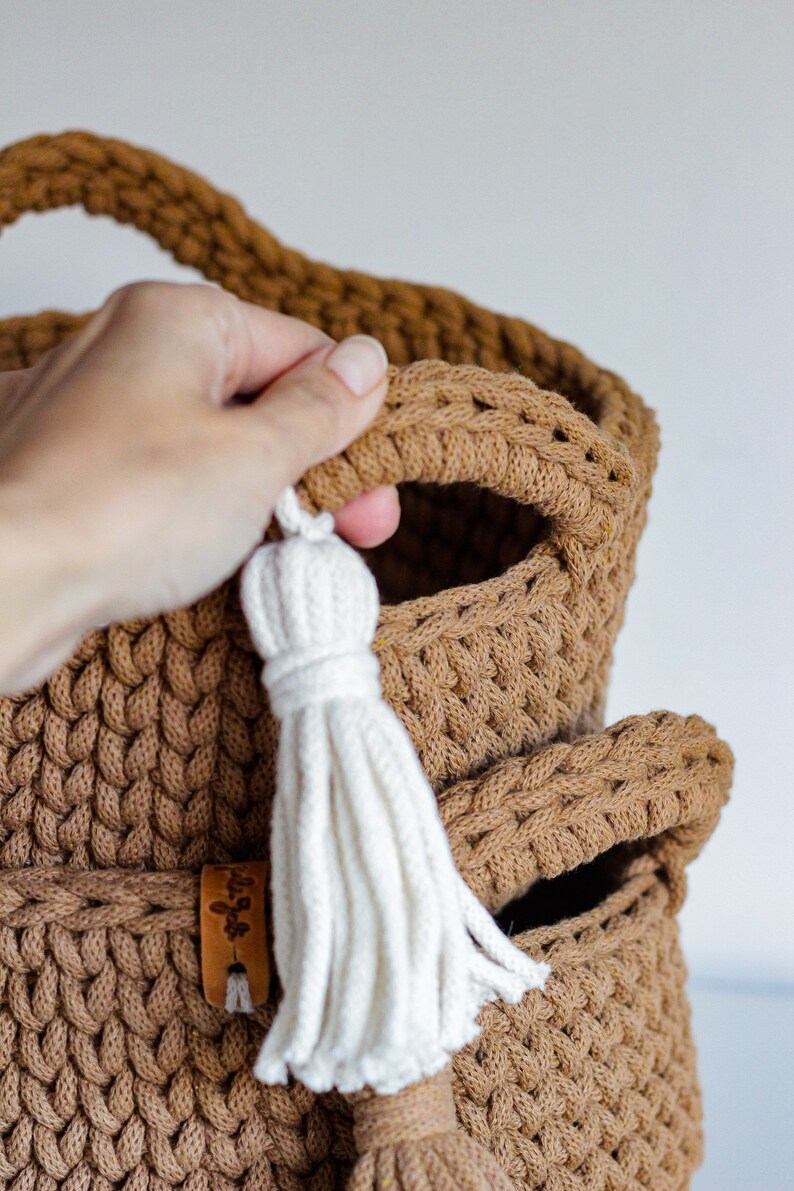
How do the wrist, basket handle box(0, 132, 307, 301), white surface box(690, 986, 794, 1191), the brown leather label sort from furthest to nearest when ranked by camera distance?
white surface box(690, 986, 794, 1191), basket handle box(0, 132, 307, 301), the brown leather label, the wrist

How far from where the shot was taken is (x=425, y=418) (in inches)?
17.7

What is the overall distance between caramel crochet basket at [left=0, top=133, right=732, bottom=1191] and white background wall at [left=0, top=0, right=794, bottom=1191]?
0.40 meters

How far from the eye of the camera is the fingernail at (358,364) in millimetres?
A: 429

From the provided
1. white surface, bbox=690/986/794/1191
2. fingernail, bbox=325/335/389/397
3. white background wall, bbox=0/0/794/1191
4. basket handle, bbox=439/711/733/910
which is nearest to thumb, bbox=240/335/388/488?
fingernail, bbox=325/335/389/397

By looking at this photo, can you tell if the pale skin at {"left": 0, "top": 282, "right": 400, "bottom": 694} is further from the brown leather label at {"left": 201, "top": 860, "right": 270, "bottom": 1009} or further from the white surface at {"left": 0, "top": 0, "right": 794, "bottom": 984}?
the white surface at {"left": 0, "top": 0, "right": 794, "bottom": 984}

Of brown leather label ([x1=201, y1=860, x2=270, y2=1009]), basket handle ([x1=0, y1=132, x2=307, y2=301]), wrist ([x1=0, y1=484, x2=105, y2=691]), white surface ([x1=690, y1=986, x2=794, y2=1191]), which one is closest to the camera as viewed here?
wrist ([x1=0, y1=484, x2=105, y2=691])

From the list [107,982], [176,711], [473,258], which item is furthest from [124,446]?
[473,258]

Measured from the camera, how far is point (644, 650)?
93 cm

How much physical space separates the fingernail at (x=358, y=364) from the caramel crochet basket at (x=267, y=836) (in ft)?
0.06

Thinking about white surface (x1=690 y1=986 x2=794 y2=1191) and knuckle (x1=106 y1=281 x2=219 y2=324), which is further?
white surface (x1=690 y1=986 x2=794 y2=1191)

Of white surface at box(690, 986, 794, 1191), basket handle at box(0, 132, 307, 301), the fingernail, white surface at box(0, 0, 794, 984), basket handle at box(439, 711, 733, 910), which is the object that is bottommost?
white surface at box(690, 986, 794, 1191)

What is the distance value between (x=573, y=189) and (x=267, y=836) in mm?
628

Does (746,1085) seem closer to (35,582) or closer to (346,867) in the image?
(346,867)

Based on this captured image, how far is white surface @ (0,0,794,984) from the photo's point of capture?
2.75 feet
